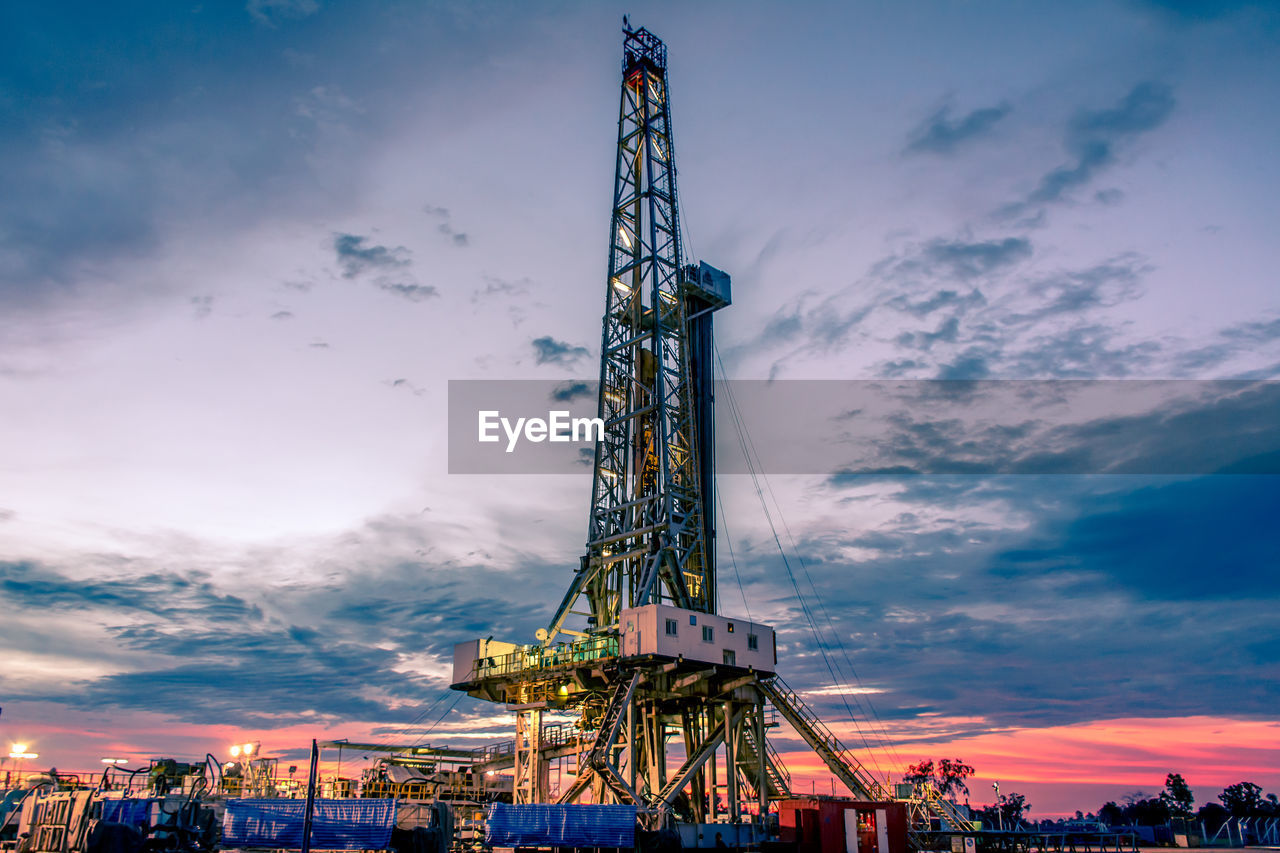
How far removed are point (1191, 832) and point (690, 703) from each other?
30.4 m

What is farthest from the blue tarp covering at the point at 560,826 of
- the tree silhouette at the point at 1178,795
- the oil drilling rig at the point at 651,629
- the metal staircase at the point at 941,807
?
the tree silhouette at the point at 1178,795

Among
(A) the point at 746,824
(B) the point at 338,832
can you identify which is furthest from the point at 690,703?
(B) the point at 338,832

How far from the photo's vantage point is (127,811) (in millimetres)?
30812

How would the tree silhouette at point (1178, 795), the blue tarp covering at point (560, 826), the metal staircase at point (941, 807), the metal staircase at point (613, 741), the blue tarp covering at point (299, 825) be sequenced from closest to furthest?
1. the blue tarp covering at point (299, 825)
2. the blue tarp covering at point (560, 826)
3. the metal staircase at point (613, 741)
4. the metal staircase at point (941, 807)
5. the tree silhouette at point (1178, 795)

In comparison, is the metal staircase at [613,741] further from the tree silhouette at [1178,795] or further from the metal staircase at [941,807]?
the tree silhouette at [1178,795]

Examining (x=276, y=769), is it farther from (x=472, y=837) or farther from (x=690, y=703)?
(x=690, y=703)

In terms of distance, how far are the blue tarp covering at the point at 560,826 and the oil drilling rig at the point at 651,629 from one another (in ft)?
12.4

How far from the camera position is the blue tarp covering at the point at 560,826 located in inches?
1355

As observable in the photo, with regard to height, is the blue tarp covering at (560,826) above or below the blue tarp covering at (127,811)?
below

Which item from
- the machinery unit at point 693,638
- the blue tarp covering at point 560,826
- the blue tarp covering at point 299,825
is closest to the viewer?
the blue tarp covering at point 299,825

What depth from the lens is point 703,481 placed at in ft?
200

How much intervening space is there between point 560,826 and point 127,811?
15.1m

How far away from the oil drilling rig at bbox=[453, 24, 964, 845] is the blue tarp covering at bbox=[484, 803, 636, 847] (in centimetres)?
378

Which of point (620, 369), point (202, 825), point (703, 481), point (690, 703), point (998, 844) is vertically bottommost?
point (998, 844)
